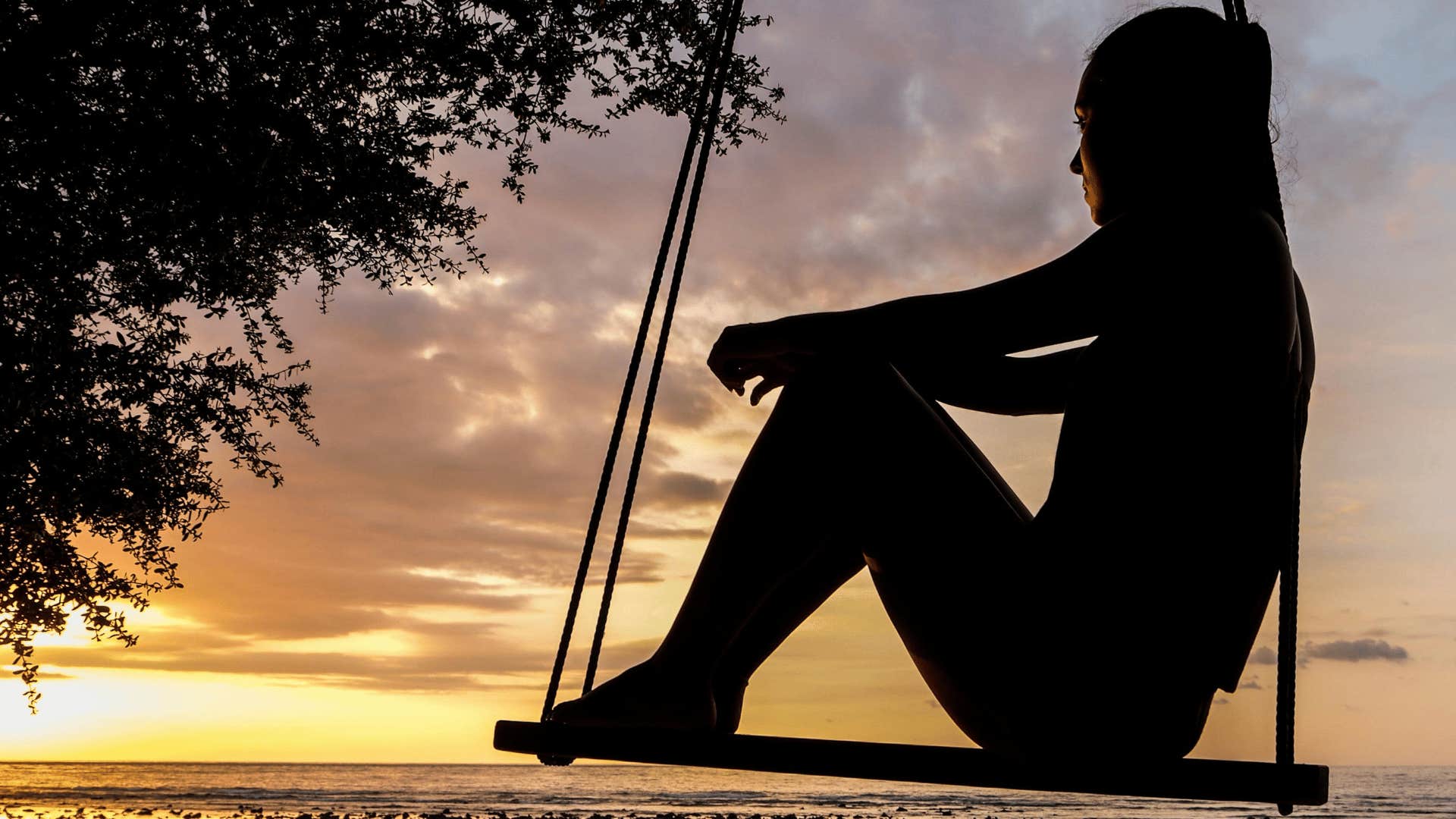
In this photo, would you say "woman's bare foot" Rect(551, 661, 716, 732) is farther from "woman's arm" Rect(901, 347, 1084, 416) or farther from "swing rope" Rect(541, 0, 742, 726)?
"woman's arm" Rect(901, 347, 1084, 416)

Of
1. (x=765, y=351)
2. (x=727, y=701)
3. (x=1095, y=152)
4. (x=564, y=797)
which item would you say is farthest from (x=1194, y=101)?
(x=564, y=797)

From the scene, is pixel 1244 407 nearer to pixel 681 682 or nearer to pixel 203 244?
pixel 681 682

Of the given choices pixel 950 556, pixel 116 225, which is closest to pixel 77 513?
pixel 116 225

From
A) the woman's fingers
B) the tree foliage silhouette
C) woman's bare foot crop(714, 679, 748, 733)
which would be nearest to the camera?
woman's bare foot crop(714, 679, 748, 733)

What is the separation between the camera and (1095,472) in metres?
1.94

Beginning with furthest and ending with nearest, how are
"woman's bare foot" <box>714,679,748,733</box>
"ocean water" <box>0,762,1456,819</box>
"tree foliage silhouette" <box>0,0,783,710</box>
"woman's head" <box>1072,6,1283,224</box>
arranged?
"ocean water" <box>0,762,1456,819</box>, "tree foliage silhouette" <box>0,0,783,710</box>, "woman's bare foot" <box>714,679,748,733</box>, "woman's head" <box>1072,6,1283,224</box>

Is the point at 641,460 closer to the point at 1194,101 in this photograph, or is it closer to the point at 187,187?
the point at 1194,101

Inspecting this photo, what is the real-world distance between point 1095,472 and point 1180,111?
732 mm

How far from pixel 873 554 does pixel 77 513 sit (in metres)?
7.30

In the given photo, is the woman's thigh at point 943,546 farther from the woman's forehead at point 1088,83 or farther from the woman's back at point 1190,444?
the woman's forehead at point 1088,83

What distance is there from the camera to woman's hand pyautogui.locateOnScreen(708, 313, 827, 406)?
217 cm

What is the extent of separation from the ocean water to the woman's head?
28.9 meters

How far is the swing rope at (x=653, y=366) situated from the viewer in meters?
2.59

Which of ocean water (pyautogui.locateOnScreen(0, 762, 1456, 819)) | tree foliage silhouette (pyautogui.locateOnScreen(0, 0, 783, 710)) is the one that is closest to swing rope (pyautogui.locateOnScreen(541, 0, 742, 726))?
tree foliage silhouette (pyautogui.locateOnScreen(0, 0, 783, 710))
